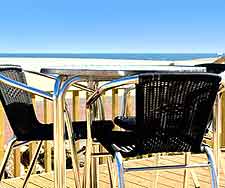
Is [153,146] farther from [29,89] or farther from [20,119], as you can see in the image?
[20,119]

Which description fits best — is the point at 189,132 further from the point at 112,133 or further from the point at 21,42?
the point at 21,42

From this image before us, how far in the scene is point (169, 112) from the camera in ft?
6.18

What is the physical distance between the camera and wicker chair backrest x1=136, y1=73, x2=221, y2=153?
1803 millimetres

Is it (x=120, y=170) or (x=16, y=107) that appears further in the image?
(x=16, y=107)

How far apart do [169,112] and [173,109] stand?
0.8 inches

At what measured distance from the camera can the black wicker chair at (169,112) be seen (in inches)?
70.9

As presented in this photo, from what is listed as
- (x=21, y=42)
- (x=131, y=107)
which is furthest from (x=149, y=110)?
(x=21, y=42)

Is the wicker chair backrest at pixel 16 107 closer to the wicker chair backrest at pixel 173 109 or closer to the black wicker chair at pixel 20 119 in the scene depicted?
the black wicker chair at pixel 20 119

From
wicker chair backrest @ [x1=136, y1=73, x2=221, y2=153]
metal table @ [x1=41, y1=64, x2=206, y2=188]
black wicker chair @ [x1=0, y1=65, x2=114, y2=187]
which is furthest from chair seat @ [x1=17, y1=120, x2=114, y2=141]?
wicker chair backrest @ [x1=136, y1=73, x2=221, y2=153]

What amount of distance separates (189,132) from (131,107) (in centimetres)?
210

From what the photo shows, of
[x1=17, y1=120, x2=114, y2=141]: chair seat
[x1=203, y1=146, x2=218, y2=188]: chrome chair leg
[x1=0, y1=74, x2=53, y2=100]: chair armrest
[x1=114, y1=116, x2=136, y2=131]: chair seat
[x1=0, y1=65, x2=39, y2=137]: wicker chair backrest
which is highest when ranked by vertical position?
[x1=0, y1=74, x2=53, y2=100]: chair armrest

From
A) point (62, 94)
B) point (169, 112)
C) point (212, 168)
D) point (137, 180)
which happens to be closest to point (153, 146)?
point (169, 112)

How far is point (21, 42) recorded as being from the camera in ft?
158

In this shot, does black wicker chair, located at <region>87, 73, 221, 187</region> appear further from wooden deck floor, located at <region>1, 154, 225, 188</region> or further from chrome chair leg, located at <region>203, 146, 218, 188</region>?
wooden deck floor, located at <region>1, 154, 225, 188</region>
